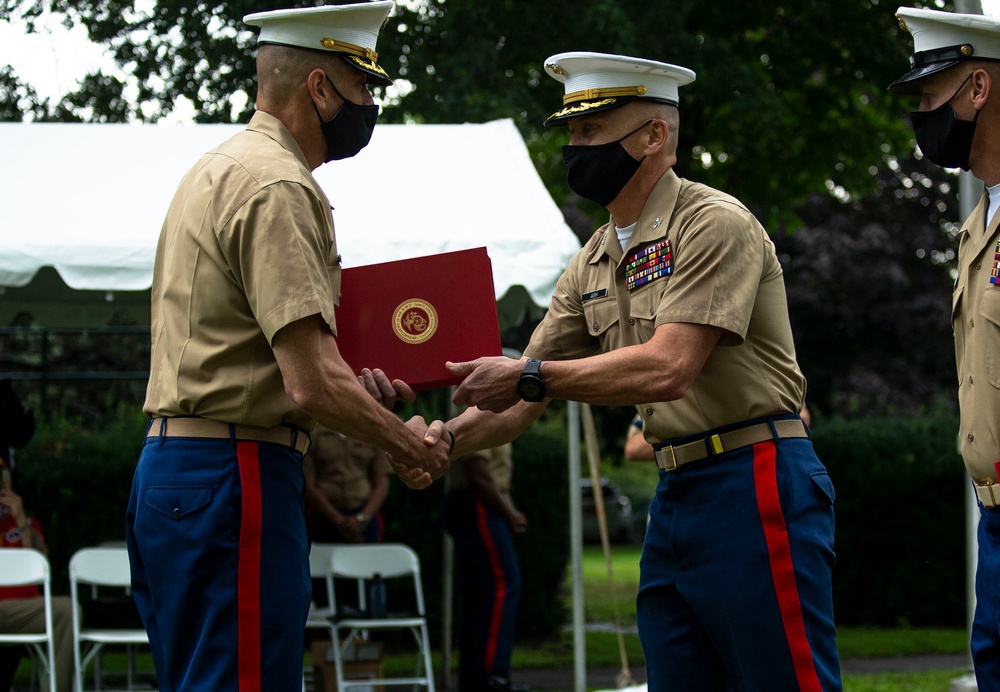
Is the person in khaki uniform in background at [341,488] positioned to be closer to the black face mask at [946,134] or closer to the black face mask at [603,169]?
the black face mask at [603,169]

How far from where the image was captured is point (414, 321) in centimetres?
353

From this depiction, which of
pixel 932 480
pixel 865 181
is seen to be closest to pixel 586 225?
pixel 865 181

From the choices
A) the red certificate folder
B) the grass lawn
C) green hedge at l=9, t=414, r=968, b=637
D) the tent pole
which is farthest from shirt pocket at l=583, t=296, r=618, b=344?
green hedge at l=9, t=414, r=968, b=637

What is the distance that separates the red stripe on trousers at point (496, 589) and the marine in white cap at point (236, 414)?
14.2 feet

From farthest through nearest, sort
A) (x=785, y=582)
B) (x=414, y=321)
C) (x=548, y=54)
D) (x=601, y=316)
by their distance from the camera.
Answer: (x=548, y=54), (x=601, y=316), (x=414, y=321), (x=785, y=582)

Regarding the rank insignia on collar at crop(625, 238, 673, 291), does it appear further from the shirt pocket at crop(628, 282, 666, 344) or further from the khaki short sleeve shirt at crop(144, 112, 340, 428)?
the khaki short sleeve shirt at crop(144, 112, 340, 428)

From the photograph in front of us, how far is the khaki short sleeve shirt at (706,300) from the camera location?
10.6 feet

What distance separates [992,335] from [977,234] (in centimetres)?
37

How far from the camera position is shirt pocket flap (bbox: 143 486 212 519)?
2926 mm

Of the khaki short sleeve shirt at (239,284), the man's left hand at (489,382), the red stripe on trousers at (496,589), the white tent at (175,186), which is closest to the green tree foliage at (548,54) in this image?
the white tent at (175,186)

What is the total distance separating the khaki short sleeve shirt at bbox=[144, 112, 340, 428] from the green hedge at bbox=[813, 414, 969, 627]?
8.31 m

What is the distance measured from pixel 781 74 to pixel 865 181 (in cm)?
195

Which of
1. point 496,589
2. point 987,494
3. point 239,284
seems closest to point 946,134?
point 987,494

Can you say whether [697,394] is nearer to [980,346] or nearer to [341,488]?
[980,346]
